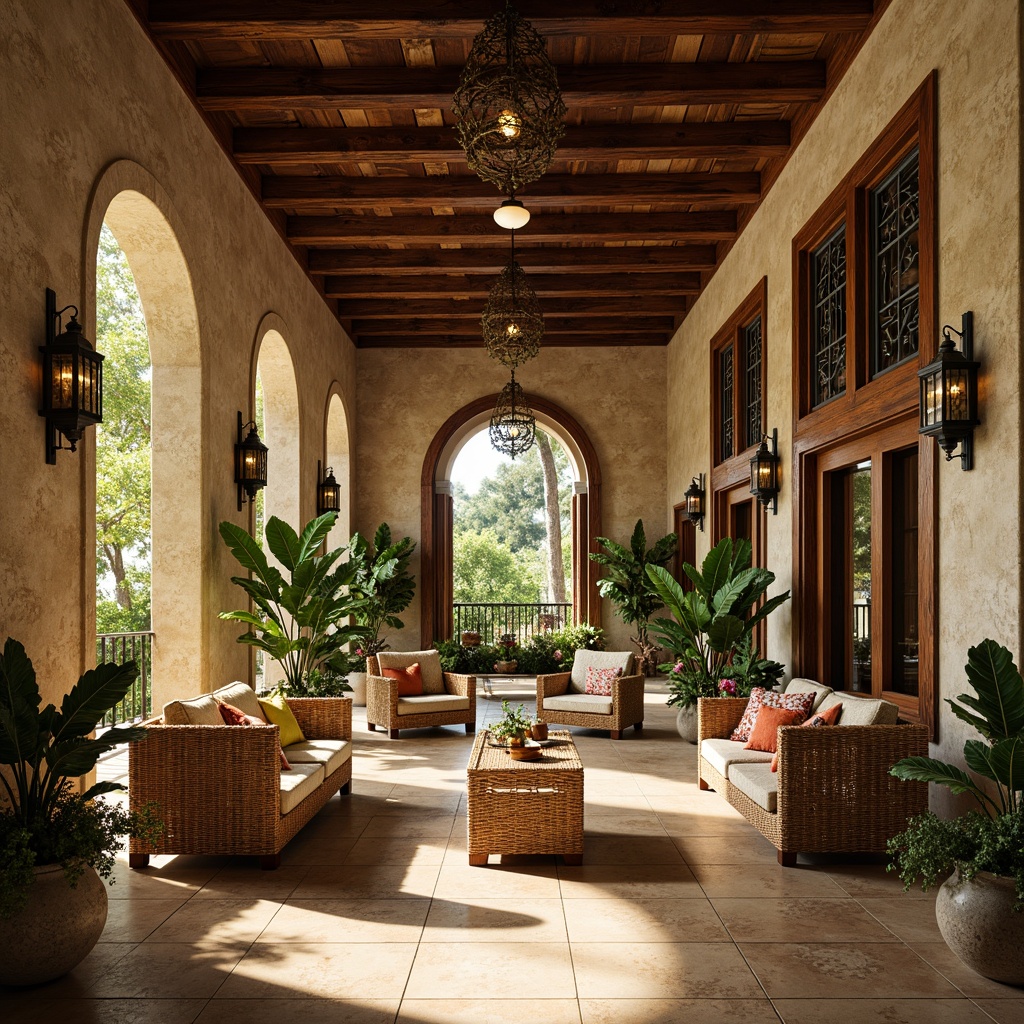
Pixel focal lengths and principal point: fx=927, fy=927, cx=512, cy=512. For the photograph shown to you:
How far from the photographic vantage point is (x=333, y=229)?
9039mm

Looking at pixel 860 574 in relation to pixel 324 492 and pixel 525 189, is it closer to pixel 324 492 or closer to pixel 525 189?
pixel 525 189

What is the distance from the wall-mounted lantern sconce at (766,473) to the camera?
7.71 metres

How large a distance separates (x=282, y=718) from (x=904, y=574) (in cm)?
398

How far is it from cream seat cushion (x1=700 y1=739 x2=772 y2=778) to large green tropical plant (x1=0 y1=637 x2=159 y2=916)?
3.50 m

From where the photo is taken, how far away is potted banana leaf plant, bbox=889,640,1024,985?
326 centimetres

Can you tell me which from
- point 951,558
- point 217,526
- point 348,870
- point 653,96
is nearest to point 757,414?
point 653,96

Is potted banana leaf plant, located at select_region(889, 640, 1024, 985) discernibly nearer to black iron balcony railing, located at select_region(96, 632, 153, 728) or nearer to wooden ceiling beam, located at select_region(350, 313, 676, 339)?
black iron balcony railing, located at select_region(96, 632, 153, 728)

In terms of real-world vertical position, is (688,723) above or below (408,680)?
below

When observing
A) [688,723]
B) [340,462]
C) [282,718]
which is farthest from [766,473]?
[340,462]

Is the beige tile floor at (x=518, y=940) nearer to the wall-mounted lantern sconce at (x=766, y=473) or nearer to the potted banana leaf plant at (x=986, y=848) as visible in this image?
the potted banana leaf plant at (x=986, y=848)

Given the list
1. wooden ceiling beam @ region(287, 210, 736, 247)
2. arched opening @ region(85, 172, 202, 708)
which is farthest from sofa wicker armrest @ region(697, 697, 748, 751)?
wooden ceiling beam @ region(287, 210, 736, 247)

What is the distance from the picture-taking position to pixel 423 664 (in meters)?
9.18

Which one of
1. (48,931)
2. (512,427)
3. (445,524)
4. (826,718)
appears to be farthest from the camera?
(445,524)

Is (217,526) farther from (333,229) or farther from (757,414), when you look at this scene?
(757,414)
